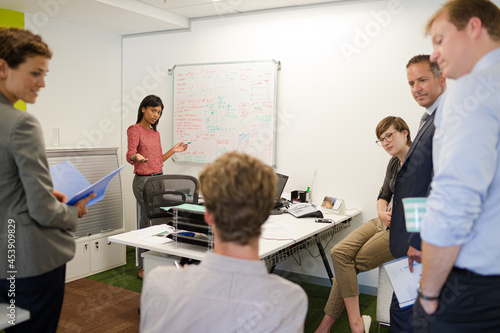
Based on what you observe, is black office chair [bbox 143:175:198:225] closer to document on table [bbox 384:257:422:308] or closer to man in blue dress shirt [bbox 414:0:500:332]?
document on table [bbox 384:257:422:308]

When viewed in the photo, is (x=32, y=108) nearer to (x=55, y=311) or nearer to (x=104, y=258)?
(x=104, y=258)

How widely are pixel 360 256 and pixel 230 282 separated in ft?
7.05

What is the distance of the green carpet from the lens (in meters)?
3.26

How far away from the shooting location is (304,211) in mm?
3582

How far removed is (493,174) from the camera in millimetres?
1128

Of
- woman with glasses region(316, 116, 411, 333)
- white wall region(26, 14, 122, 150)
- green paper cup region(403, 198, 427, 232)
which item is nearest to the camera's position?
green paper cup region(403, 198, 427, 232)

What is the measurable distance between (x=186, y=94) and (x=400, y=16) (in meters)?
2.33

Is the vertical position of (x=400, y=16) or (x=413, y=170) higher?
(x=400, y=16)

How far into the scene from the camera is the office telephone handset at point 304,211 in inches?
139

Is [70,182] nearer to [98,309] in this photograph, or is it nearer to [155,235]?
[155,235]

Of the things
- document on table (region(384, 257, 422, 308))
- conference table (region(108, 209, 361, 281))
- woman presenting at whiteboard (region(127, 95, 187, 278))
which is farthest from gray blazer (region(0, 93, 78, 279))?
woman presenting at whiteboard (region(127, 95, 187, 278))

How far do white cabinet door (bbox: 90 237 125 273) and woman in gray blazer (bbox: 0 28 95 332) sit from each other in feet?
8.87

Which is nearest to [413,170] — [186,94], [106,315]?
[106,315]

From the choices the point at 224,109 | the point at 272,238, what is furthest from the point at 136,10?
the point at 272,238
